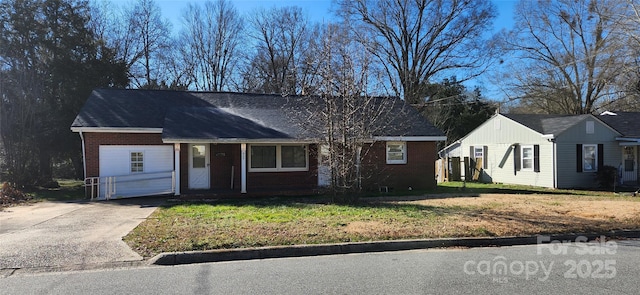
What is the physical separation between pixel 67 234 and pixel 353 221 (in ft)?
19.8

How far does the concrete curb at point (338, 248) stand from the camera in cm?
692

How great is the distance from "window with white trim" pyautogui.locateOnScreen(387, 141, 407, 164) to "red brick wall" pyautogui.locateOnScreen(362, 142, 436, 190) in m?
0.17

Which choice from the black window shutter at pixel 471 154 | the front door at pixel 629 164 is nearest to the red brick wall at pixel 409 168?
the black window shutter at pixel 471 154

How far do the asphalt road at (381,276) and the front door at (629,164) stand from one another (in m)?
18.6

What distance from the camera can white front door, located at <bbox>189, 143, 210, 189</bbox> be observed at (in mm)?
17359

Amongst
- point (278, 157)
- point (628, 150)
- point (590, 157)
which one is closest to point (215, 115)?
point (278, 157)

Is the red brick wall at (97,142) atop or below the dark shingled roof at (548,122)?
below

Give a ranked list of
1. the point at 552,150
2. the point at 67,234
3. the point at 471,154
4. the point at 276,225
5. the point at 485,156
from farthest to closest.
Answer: the point at 471,154 → the point at 485,156 → the point at 552,150 → the point at 276,225 → the point at 67,234

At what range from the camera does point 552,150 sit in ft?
68.3

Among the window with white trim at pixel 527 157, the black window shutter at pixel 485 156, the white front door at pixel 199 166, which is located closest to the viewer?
the white front door at pixel 199 166

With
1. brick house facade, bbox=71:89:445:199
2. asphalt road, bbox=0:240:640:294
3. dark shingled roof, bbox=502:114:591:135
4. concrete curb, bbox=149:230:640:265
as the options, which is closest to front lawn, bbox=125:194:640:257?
concrete curb, bbox=149:230:640:265

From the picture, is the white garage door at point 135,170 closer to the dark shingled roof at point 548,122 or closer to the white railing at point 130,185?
the white railing at point 130,185

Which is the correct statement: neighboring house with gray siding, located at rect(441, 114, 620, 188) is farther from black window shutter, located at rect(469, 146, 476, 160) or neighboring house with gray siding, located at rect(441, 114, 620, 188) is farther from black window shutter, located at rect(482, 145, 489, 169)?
black window shutter, located at rect(469, 146, 476, 160)

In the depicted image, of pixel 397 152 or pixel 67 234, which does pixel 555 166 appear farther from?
pixel 67 234
